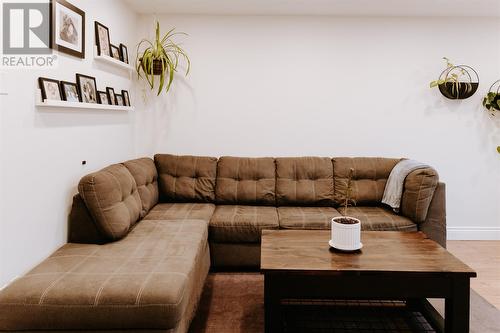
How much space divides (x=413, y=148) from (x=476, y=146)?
0.63 m

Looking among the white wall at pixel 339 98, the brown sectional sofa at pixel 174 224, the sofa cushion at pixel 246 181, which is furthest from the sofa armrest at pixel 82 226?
the white wall at pixel 339 98

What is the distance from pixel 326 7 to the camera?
377 centimetres

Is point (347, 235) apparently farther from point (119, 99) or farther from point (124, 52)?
point (124, 52)

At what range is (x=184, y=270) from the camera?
80.3 inches

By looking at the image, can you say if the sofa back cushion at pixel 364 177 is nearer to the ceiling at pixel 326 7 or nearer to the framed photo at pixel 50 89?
the ceiling at pixel 326 7

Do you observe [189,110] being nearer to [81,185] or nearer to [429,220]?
[81,185]

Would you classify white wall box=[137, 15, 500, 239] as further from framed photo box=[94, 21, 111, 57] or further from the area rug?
the area rug

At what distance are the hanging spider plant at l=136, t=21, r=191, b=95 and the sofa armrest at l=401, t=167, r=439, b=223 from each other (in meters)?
2.37

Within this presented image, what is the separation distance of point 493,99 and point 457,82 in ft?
1.28

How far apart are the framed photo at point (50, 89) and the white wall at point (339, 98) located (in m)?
1.72

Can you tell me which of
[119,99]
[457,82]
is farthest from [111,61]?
[457,82]

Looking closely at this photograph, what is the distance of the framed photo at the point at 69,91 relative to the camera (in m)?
2.46

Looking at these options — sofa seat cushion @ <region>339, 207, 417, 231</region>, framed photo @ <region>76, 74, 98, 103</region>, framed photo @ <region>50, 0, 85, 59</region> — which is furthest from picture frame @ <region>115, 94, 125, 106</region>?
sofa seat cushion @ <region>339, 207, 417, 231</region>

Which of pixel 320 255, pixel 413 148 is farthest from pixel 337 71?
pixel 320 255
